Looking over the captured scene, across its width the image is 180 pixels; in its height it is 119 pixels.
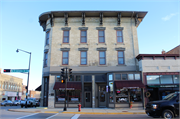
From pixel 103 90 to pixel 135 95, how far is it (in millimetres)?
4338

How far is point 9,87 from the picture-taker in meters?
60.2

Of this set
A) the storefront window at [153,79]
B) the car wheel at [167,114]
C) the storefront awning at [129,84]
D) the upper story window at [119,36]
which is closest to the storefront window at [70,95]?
the storefront awning at [129,84]

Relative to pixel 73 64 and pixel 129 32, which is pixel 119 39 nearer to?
pixel 129 32

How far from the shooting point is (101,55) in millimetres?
22797

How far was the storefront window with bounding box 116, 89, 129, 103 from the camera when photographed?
19.9 metres

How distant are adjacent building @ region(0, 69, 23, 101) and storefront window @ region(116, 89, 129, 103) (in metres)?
47.8

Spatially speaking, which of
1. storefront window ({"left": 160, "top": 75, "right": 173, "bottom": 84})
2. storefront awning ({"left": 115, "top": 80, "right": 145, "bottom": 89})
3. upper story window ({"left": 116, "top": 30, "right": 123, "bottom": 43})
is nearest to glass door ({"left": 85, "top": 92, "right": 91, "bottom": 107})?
storefront awning ({"left": 115, "top": 80, "right": 145, "bottom": 89})

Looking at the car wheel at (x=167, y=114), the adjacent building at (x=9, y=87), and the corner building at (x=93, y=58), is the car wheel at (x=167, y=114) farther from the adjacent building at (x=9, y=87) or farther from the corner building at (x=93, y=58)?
the adjacent building at (x=9, y=87)

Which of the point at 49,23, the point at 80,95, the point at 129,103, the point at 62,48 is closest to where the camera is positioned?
the point at 129,103

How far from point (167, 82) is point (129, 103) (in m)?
5.76

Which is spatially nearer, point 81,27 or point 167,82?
point 167,82

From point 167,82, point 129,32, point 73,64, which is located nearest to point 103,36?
point 129,32

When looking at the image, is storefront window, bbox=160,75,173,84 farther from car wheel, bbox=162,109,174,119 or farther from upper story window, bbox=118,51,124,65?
car wheel, bbox=162,109,174,119

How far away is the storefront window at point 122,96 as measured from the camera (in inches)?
784
